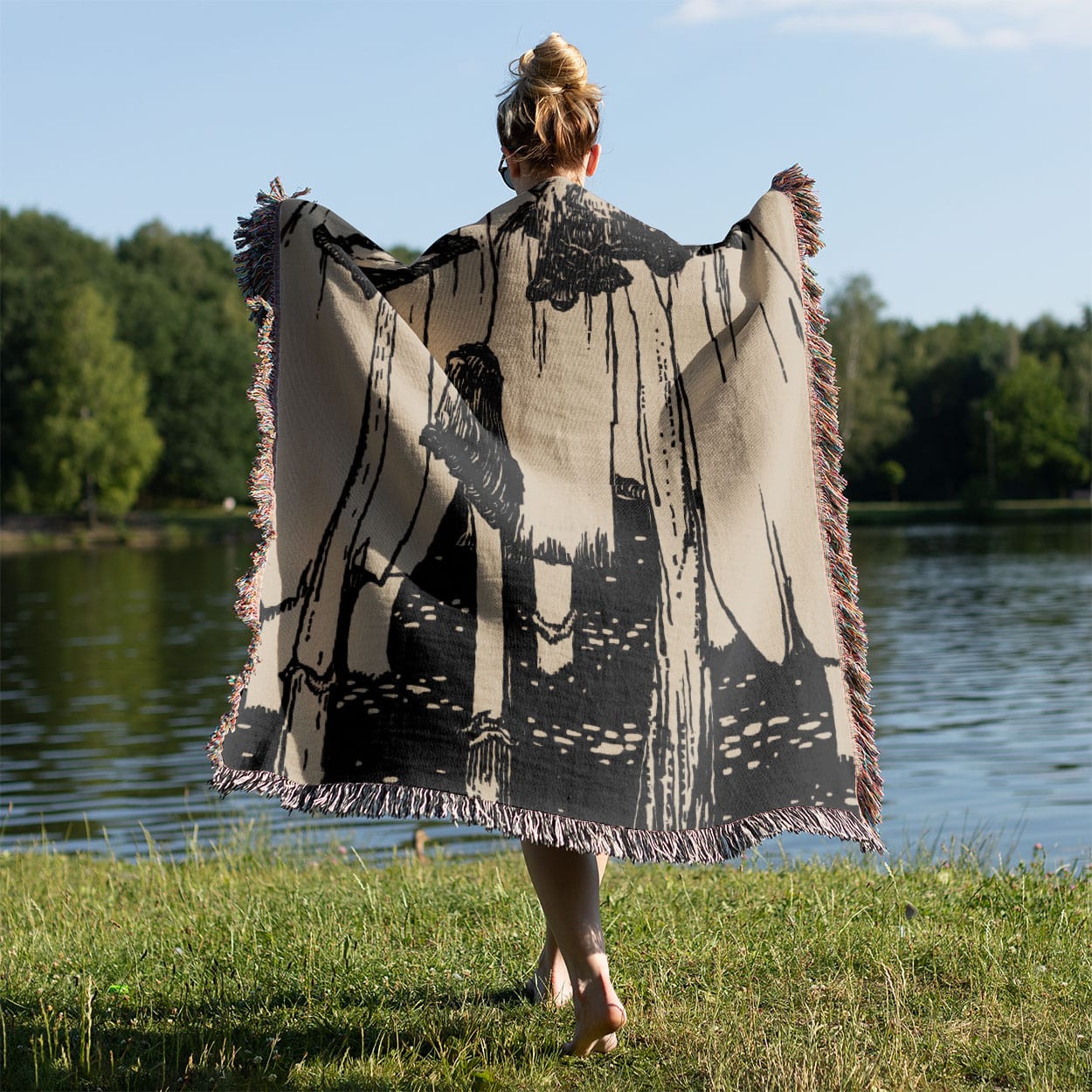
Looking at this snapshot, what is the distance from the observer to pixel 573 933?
2721mm

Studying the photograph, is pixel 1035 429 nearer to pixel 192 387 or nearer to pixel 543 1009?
pixel 192 387

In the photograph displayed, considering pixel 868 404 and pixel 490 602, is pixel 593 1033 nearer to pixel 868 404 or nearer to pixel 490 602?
pixel 490 602

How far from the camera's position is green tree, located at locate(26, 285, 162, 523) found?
156 ft

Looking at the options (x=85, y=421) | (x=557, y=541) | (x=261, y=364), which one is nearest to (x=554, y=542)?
(x=557, y=541)

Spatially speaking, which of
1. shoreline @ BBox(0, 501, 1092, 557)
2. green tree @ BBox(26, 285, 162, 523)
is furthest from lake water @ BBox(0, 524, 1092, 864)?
green tree @ BBox(26, 285, 162, 523)

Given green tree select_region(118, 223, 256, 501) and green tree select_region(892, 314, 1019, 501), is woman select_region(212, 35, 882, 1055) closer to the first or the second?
green tree select_region(118, 223, 256, 501)

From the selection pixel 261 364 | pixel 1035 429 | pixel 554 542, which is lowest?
pixel 554 542

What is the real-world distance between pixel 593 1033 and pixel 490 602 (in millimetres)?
872

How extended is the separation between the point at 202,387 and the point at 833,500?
54.2 metres

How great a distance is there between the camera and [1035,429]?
64250mm

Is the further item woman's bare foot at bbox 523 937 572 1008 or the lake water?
the lake water

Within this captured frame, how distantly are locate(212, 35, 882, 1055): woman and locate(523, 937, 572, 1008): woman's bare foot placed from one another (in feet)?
0.05

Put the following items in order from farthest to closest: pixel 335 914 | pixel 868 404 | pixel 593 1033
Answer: pixel 868 404
pixel 335 914
pixel 593 1033

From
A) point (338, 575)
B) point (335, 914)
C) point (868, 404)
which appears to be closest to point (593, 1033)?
point (338, 575)
